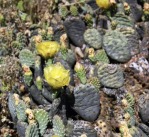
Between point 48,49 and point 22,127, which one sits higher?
point 48,49

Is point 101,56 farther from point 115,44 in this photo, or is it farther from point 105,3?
point 105,3

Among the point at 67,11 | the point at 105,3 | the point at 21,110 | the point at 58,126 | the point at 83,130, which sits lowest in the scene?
the point at 83,130

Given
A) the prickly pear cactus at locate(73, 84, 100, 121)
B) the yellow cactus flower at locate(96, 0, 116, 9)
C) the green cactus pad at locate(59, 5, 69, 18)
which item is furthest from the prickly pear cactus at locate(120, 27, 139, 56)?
the prickly pear cactus at locate(73, 84, 100, 121)

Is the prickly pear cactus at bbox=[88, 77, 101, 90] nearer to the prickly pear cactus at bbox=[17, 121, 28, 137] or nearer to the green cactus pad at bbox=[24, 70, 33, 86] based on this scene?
the green cactus pad at bbox=[24, 70, 33, 86]

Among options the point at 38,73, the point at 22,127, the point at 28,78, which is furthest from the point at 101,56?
the point at 22,127

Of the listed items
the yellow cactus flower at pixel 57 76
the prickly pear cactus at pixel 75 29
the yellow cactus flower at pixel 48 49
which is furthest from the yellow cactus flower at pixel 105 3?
the yellow cactus flower at pixel 57 76

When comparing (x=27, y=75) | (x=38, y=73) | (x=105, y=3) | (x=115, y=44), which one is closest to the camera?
(x=27, y=75)
